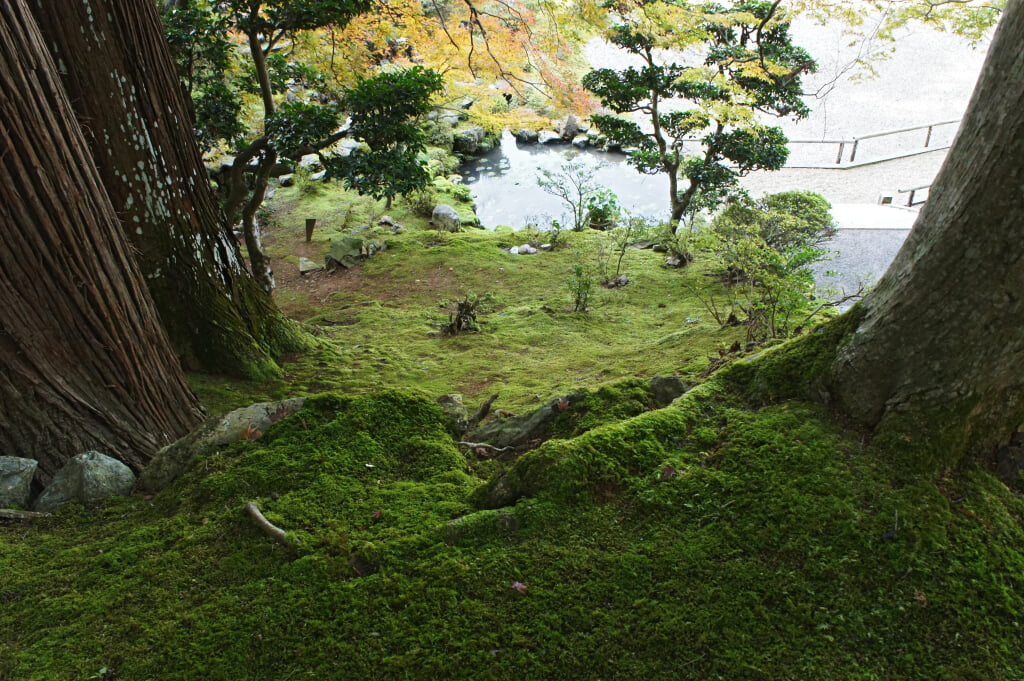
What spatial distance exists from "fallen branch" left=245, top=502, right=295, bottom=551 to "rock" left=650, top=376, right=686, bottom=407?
164 centimetres

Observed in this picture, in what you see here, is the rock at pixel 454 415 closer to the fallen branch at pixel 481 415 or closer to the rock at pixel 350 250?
the fallen branch at pixel 481 415

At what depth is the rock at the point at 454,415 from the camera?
2.96 meters

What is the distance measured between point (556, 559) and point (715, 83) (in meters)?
8.64

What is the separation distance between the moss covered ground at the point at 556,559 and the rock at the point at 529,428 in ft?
0.28

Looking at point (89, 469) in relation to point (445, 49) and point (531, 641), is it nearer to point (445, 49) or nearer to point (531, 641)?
point (531, 641)

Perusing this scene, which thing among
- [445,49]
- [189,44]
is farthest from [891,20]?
[189,44]

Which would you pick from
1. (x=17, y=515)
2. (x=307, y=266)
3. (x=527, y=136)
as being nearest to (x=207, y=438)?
(x=17, y=515)

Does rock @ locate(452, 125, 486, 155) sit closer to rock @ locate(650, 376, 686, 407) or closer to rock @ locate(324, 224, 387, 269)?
rock @ locate(324, 224, 387, 269)

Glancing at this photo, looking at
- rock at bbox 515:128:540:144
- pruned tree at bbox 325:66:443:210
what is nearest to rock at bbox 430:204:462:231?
pruned tree at bbox 325:66:443:210

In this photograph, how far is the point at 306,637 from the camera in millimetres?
1734

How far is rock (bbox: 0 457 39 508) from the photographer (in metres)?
2.40

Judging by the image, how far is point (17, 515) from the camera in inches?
91.5

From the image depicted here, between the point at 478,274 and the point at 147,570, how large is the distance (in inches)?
292

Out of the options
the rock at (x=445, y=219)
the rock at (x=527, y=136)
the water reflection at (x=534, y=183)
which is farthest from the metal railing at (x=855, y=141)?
the rock at (x=445, y=219)
